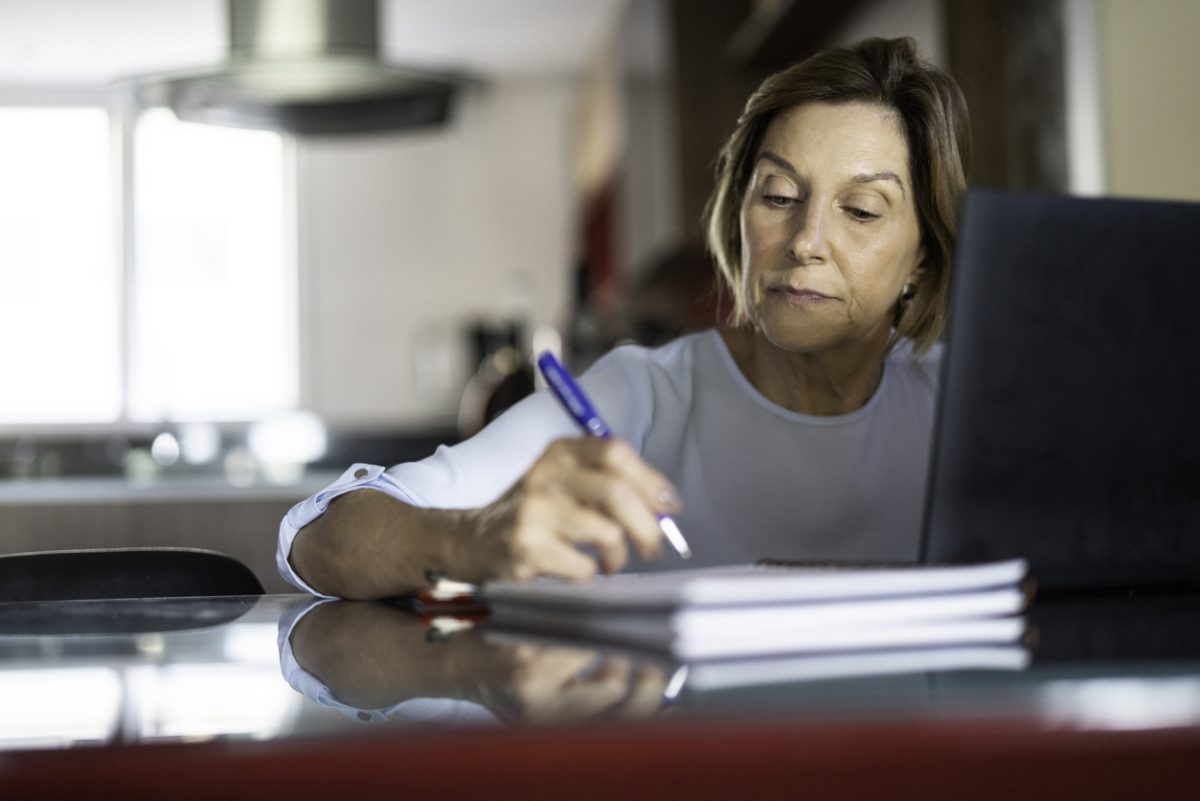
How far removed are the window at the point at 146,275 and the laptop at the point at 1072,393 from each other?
598cm

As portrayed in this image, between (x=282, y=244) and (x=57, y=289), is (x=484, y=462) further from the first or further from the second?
(x=57, y=289)

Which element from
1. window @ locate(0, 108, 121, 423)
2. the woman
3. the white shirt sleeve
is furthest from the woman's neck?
window @ locate(0, 108, 121, 423)

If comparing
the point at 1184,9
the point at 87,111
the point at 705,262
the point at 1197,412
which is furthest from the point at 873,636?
the point at 87,111

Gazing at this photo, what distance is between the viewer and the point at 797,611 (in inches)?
24.4

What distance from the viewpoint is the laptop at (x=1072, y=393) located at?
0.74m

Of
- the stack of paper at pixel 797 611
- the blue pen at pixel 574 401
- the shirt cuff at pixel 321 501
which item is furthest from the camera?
the shirt cuff at pixel 321 501

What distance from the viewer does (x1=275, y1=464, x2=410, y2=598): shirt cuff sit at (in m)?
1.03

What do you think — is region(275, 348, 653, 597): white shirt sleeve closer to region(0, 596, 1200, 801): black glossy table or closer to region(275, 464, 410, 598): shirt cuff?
region(275, 464, 410, 598): shirt cuff

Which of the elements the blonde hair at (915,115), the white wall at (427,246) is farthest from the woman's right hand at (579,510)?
the white wall at (427,246)

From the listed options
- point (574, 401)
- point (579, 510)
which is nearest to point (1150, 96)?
point (574, 401)

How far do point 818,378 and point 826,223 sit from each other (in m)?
0.18

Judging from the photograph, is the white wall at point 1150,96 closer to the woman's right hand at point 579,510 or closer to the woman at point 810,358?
the woman at point 810,358

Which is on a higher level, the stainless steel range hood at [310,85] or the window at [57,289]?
the stainless steel range hood at [310,85]

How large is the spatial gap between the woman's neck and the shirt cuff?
454mm
